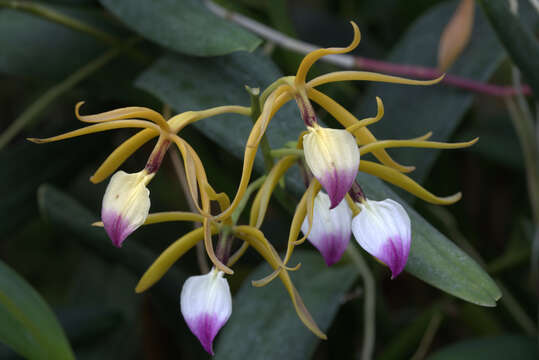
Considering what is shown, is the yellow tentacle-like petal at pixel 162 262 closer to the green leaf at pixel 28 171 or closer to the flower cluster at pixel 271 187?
the flower cluster at pixel 271 187

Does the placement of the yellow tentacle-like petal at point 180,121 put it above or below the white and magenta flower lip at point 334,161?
below

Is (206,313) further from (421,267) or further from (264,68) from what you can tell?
(264,68)

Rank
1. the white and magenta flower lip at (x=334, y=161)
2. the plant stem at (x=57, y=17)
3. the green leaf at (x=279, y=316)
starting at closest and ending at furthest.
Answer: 1. the white and magenta flower lip at (x=334, y=161)
2. the green leaf at (x=279, y=316)
3. the plant stem at (x=57, y=17)

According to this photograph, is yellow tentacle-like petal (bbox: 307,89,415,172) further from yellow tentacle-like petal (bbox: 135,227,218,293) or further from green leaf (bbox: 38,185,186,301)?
green leaf (bbox: 38,185,186,301)

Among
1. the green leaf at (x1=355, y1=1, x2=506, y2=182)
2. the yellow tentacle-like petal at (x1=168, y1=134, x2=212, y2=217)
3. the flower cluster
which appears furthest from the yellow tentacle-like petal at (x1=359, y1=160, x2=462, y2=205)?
the green leaf at (x1=355, y1=1, x2=506, y2=182)

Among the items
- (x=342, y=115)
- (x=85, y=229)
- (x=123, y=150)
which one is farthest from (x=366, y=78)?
(x=85, y=229)

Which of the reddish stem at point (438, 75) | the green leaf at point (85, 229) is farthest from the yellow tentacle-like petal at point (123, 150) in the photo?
the reddish stem at point (438, 75)

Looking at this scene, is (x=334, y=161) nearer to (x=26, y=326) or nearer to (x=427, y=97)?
(x=26, y=326)
